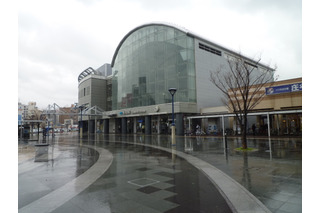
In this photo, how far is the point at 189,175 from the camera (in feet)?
25.9

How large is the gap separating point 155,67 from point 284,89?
2366 cm

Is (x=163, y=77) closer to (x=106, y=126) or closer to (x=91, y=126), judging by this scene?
(x=106, y=126)

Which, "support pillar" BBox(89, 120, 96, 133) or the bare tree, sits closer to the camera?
the bare tree

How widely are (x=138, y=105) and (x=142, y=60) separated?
1009 cm

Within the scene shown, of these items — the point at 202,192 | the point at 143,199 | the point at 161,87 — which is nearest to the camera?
the point at 143,199

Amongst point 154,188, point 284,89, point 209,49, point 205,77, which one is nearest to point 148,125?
point 205,77

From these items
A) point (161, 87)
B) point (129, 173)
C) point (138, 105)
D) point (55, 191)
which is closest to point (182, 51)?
point (161, 87)

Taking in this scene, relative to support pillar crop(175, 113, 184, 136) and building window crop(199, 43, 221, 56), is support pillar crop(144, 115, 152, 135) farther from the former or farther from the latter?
building window crop(199, 43, 221, 56)

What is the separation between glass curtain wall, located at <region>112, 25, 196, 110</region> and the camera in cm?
3756

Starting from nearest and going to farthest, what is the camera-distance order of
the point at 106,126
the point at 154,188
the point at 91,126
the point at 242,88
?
the point at 154,188
the point at 242,88
the point at 106,126
the point at 91,126

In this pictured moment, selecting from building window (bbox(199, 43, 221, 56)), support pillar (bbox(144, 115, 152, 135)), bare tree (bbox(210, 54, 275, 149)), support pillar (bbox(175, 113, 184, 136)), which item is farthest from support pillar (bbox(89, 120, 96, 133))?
bare tree (bbox(210, 54, 275, 149))

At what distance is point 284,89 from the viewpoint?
27484mm

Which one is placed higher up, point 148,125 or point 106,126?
point 148,125

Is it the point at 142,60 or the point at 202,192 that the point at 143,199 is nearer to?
the point at 202,192
